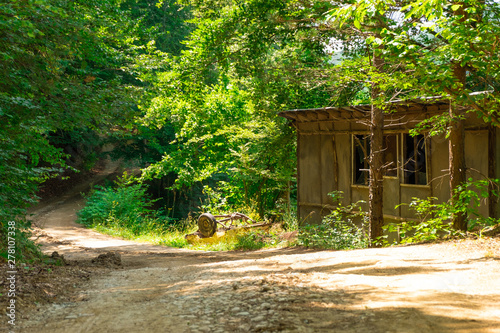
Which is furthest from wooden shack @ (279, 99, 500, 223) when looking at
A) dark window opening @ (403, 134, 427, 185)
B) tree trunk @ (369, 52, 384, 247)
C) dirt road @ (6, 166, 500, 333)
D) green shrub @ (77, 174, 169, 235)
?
green shrub @ (77, 174, 169, 235)

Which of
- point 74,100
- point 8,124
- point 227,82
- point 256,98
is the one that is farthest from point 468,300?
point 227,82

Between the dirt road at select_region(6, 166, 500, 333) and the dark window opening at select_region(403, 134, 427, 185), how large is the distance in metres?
4.10

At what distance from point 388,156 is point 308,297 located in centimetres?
A: 887

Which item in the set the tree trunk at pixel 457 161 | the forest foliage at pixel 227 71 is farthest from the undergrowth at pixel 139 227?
the tree trunk at pixel 457 161

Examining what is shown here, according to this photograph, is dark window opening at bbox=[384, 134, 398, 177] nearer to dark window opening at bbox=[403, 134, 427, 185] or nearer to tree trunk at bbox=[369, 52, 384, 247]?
dark window opening at bbox=[403, 134, 427, 185]

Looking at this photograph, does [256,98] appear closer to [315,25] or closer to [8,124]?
[315,25]

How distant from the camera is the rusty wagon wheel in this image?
1466 centimetres

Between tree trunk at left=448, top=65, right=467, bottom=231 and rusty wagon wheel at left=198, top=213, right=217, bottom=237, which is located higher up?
tree trunk at left=448, top=65, right=467, bottom=231

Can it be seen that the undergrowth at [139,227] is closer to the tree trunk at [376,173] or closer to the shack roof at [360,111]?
the tree trunk at [376,173]

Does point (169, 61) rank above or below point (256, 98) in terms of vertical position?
above

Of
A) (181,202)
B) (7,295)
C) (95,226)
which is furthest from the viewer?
(181,202)

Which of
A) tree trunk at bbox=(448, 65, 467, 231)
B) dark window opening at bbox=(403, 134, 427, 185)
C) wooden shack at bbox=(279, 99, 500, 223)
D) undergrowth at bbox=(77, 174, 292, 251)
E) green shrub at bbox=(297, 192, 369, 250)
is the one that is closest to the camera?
tree trunk at bbox=(448, 65, 467, 231)

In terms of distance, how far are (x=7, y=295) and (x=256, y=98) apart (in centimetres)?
1199

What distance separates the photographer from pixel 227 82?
23750mm
